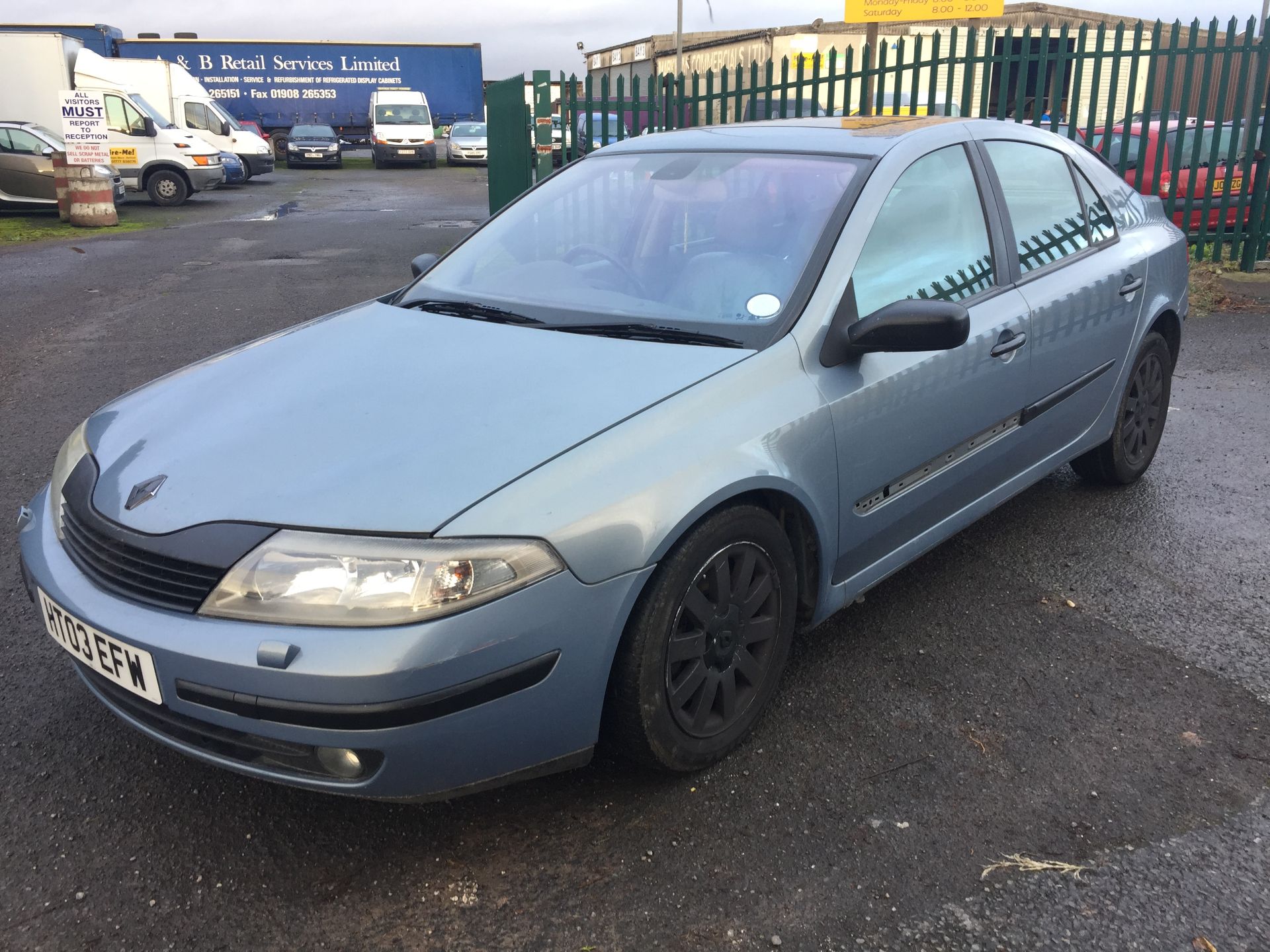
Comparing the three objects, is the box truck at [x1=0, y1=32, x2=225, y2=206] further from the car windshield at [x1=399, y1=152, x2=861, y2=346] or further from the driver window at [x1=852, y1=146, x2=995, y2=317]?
the driver window at [x1=852, y1=146, x2=995, y2=317]

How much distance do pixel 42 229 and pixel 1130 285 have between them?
15532 mm

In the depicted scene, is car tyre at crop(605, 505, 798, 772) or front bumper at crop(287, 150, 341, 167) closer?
car tyre at crop(605, 505, 798, 772)

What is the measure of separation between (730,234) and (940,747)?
1517mm

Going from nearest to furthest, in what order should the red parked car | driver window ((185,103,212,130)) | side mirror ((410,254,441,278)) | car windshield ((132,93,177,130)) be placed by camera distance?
side mirror ((410,254,441,278))
the red parked car
car windshield ((132,93,177,130))
driver window ((185,103,212,130))

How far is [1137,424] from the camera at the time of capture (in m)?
4.40

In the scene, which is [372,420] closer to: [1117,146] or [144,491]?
[144,491]

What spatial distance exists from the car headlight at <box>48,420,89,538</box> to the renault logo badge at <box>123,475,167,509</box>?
0.97 feet

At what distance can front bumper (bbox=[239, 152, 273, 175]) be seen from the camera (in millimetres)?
25359

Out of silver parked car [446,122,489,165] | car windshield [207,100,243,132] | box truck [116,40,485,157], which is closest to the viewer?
car windshield [207,100,243,132]

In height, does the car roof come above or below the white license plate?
above

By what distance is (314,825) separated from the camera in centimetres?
239

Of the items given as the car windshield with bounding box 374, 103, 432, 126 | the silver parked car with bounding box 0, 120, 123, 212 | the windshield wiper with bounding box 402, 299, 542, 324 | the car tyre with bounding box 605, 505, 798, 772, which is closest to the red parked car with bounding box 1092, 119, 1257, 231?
the windshield wiper with bounding box 402, 299, 542, 324

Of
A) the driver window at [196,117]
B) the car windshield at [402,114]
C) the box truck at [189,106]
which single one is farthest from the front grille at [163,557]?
the car windshield at [402,114]

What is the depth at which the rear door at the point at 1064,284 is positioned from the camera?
3486mm
